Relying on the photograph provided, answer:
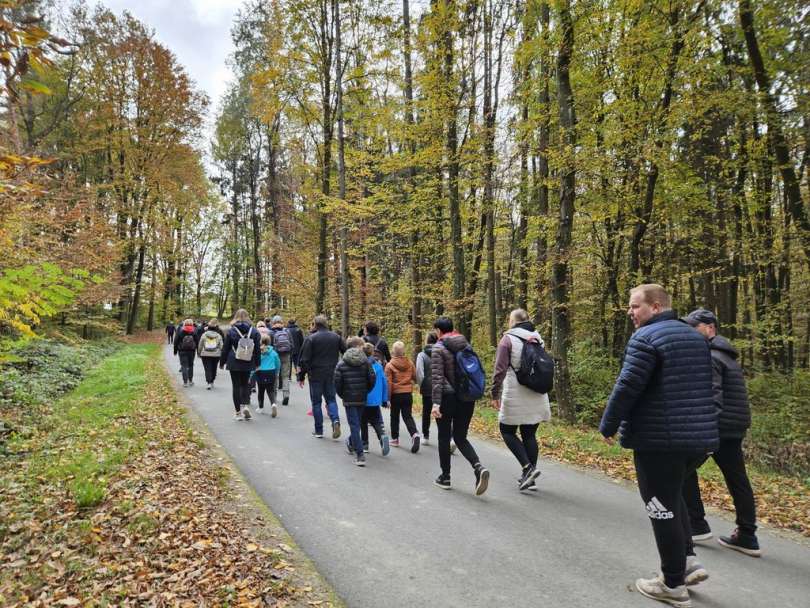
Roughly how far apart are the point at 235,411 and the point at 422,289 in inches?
368

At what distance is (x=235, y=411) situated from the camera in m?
10.7

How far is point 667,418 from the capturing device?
11.5 feet

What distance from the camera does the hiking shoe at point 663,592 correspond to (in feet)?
11.7

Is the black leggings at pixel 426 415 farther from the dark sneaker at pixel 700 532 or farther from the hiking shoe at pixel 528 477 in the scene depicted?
the dark sneaker at pixel 700 532

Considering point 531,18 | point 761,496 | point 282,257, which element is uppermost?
point 531,18

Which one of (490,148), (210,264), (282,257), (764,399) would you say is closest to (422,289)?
(490,148)

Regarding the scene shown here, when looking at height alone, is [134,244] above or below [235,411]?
above

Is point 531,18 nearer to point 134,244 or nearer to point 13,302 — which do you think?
point 13,302

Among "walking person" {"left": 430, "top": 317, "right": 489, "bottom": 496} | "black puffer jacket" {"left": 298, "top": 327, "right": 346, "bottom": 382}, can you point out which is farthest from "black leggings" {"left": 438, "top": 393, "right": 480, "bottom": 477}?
"black puffer jacket" {"left": 298, "top": 327, "right": 346, "bottom": 382}

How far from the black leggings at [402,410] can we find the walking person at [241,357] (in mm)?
3406

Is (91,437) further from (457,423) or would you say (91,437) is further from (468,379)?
(468,379)

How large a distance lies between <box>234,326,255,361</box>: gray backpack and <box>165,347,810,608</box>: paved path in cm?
307

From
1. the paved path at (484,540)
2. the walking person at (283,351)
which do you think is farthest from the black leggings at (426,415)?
the walking person at (283,351)

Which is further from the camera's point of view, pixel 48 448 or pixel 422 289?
pixel 422 289
